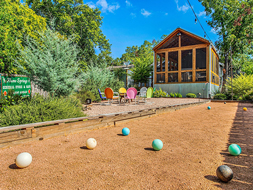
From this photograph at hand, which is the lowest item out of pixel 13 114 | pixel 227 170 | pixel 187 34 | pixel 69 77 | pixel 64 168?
pixel 64 168

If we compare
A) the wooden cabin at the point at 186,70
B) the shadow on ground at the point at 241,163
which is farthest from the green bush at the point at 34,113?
the wooden cabin at the point at 186,70

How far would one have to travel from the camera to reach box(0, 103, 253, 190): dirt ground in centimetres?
214

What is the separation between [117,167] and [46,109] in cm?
313

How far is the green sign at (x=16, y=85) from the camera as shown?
6688 mm

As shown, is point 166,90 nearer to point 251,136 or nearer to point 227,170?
point 251,136

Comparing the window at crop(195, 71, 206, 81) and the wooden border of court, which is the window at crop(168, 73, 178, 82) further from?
the wooden border of court

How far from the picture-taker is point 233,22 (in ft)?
77.5

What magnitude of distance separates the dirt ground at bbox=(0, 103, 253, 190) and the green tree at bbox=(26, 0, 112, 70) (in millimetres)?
20020

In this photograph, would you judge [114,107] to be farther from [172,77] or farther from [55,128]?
[172,77]

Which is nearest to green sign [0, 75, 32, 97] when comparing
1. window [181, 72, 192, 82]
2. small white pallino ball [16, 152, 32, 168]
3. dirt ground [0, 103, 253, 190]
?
dirt ground [0, 103, 253, 190]

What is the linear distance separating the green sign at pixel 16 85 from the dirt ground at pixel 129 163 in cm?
442

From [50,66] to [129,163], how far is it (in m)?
5.14

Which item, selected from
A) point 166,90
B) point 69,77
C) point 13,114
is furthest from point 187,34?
point 13,114

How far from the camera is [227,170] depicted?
215 centimetres
